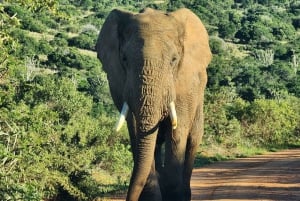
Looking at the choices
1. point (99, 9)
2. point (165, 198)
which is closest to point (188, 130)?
point (165, 198)

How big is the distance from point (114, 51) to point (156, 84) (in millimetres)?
1275

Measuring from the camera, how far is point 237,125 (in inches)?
786

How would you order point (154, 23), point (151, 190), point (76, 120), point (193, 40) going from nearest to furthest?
1. point (154, 23)
2. point (151, 190)
3. point (193, 40)
4. point (76, 120)

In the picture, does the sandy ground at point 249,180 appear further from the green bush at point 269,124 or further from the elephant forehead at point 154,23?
the green bush at point 269,124

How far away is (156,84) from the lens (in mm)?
6949

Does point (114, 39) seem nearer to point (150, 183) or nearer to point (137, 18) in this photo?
point (137, 18)

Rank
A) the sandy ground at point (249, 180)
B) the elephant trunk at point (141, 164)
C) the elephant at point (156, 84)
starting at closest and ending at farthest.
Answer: the elephant at point (156, 84) → the elephant trunk at point (141, 164) → the sandy ground at point (249, 180)

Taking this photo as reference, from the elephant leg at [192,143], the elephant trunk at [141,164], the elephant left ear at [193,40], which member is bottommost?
the elephant leg at [192,143]

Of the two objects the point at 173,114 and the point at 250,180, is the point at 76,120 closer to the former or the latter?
the point at 250,180

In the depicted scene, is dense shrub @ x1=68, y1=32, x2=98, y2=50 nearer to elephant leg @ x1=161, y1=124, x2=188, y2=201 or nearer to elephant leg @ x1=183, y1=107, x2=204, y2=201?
elephant leg @ x1=183, y1=107, x2=204, y2=201

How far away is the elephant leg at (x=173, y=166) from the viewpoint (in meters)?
7.98

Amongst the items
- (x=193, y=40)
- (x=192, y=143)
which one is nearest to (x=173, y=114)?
(x=193, y=40)

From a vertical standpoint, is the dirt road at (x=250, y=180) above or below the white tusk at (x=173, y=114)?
below

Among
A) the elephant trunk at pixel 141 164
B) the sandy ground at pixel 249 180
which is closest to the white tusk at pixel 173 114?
the elephant trunk at pixel 141 164
